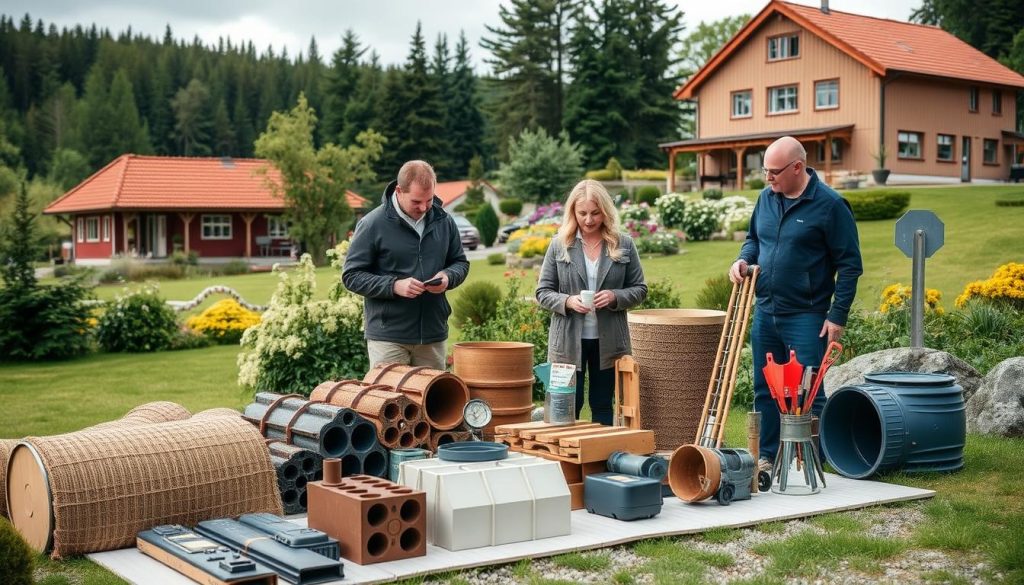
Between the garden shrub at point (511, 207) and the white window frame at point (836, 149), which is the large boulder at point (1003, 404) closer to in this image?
the white window frame at point (836, 149)

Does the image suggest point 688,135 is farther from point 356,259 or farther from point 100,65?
point 100,65

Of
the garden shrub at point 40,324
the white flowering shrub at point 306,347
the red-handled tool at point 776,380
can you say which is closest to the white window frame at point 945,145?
the garden shrub at point 40,324

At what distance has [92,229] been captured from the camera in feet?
139

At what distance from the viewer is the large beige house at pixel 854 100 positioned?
35.4 m

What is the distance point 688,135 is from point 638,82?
9.32m

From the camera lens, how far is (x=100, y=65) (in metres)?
104

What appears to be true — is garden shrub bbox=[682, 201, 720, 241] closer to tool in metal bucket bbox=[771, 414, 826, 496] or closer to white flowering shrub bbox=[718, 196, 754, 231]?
white flowering shrub bbox=[718, 196, 754, 231]

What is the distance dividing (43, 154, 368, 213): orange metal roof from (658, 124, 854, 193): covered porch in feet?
44.2

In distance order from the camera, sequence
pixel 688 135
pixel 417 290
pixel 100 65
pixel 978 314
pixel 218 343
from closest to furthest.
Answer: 1. pixel 417 290
2. pixel 978 314
3. pixel 218 343
4. pixel 688 135
5. pixel 100 65

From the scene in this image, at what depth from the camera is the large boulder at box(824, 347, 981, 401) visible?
7.74 metres

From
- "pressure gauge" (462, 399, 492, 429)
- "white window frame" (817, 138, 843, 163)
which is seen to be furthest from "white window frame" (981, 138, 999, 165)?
"pressure gauge" (462, 399, 492, 429)

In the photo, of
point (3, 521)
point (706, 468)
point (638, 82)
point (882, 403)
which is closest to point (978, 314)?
point (882, 403)

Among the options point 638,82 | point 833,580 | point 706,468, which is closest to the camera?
point 833,580

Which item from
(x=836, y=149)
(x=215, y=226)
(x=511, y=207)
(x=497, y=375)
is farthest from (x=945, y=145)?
(x=497, y=375)
